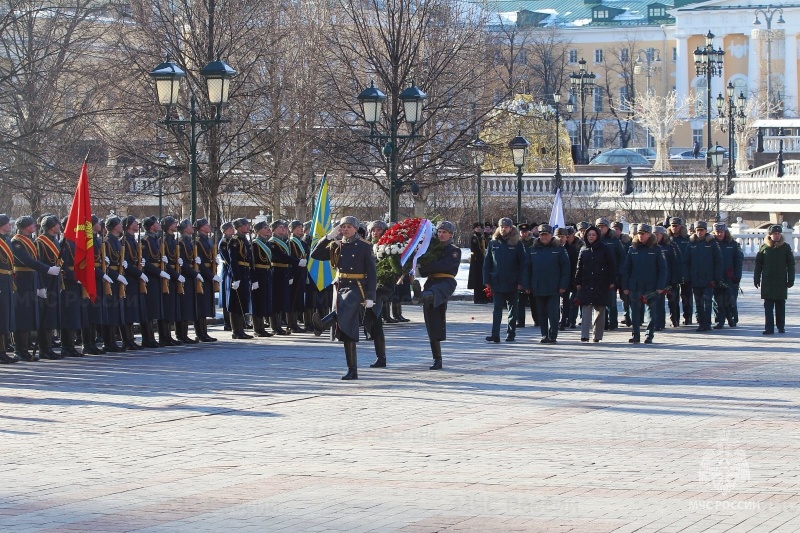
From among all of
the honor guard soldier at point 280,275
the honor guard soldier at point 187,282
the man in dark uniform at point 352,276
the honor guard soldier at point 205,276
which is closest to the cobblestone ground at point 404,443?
the man in dark uniform at point 352,276

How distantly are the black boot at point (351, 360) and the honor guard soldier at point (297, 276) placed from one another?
695 cm

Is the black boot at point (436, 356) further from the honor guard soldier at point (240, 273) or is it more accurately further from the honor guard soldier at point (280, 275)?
the honor guard soldier at point (280, 275)

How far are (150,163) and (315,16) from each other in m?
11.9

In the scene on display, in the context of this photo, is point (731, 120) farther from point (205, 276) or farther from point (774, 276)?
point (205, 276)

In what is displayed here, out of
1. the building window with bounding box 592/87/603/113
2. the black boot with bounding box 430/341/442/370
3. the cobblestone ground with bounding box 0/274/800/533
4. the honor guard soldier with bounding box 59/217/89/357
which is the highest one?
the building window with bounding box 592/87/603/113

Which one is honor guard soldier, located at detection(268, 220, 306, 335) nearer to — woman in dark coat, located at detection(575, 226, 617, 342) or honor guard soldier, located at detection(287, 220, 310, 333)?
honor guard soldier, located at detection(287, 220, 310, 333)

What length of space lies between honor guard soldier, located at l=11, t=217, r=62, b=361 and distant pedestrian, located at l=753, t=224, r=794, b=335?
1084 cm

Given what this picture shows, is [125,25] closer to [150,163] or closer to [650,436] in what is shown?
[150,163]

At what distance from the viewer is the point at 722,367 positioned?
18625 mm

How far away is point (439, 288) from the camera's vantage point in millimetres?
18547

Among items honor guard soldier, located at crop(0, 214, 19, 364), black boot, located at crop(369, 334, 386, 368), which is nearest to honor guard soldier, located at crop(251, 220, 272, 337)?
honor guard soldier, located at crop(0, 214, 19, 364)

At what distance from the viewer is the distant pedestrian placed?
2409 cm

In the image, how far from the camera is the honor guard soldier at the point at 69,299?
20.1 meters

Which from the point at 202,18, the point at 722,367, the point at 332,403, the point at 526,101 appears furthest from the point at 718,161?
the point at 332,403
